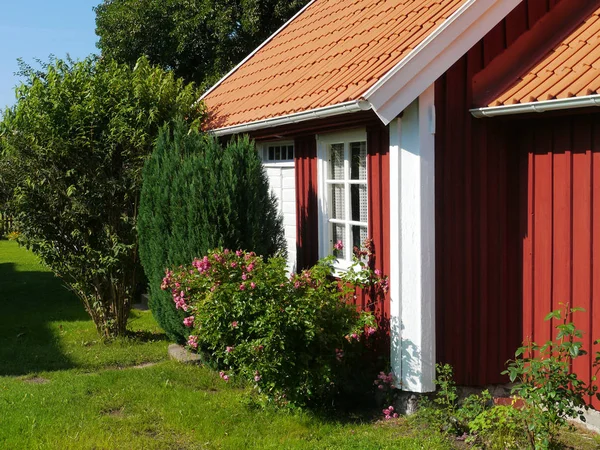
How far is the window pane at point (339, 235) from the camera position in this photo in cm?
747

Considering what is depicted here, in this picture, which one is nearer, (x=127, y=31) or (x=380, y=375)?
(x=380, y=375)

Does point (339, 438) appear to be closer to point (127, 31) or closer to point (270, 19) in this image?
point (270, 19)

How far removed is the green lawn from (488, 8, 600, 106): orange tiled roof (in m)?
→ 2.83

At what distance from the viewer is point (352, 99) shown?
6.05 m

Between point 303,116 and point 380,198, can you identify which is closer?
point 380,198

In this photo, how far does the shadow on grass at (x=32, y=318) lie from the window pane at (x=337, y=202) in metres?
3.74

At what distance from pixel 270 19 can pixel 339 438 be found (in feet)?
55.0

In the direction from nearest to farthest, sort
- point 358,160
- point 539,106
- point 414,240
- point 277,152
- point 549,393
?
point 549,393
point 539,106
point 414,240
point 358,160
point 277,152

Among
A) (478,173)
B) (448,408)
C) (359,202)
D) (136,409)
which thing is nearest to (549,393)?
(448,408)

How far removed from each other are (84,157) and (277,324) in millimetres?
4457

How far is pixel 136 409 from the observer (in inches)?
263

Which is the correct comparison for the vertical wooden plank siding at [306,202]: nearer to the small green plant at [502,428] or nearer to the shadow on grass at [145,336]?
the shadow on grass at [145,336]

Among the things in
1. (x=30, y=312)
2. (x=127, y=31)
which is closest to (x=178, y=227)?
(x=30, y=312)

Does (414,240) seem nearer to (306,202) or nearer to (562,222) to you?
(562,222)
